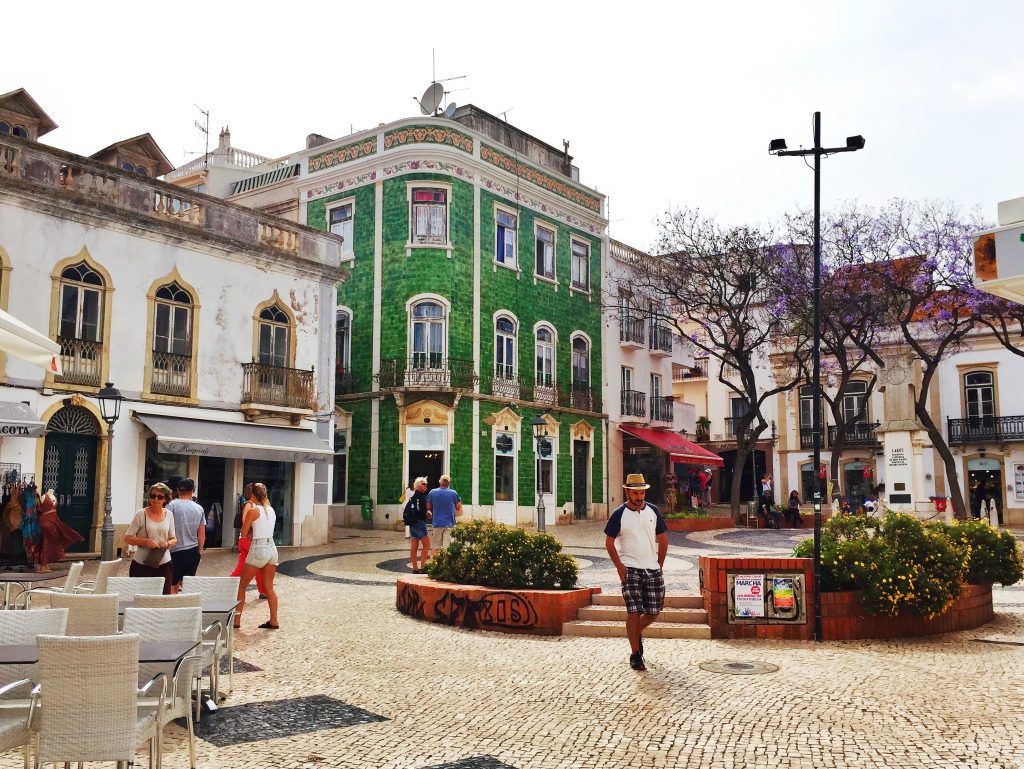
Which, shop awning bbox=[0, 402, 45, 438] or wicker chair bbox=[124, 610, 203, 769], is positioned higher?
shop awning bbox=[0, 402, 45, 438]

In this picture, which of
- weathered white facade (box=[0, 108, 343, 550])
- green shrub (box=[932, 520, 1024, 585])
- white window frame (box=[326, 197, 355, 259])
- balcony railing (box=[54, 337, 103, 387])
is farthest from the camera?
white window frame (box=[326, 197, 355, 259])

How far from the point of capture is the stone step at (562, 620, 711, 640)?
31.8 feet

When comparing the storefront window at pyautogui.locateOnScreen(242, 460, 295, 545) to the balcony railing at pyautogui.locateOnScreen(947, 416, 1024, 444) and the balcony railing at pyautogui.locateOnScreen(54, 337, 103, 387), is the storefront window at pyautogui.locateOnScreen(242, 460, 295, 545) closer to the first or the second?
the balcony railing at pyautogui.locateOnScreen(54, 337, 103, 387)

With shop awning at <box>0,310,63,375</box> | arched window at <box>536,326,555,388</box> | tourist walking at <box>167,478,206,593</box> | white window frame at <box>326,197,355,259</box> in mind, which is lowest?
tourist walking at <box>167,478,206,593</box>

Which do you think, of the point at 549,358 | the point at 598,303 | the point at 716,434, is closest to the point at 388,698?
the point at 549,358

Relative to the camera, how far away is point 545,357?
1297 inches

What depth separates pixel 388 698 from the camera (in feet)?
23.1

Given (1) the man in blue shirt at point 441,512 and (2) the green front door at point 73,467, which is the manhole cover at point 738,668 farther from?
(2) the green front door at point 73,467

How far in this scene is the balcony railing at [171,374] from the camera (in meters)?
19.8

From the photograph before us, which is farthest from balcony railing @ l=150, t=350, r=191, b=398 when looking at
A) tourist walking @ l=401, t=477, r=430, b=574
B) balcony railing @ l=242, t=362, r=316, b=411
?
tourist walking @ l=401, t=477, r=430, b=574

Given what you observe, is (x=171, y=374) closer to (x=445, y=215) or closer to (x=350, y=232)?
→ (x=350, y=232)

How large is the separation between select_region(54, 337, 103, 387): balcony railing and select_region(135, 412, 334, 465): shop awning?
4.01ft

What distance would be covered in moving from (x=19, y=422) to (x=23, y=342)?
9700 millimetres

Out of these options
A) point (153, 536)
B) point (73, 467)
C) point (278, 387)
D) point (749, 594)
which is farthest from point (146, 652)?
point (278, 387)
